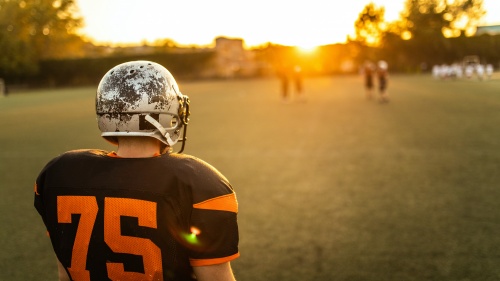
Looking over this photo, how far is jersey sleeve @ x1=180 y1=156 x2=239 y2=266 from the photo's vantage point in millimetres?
1878

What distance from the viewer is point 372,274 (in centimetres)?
409

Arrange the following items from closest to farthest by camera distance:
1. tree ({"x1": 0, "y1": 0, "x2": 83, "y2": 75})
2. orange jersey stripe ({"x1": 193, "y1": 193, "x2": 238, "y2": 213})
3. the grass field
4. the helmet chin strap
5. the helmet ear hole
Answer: orange jersey stripe ({"x1": 193, "y1": 193, "x2": 238, "y2": 213}), the helmet chin strap, the helmet ear hole, the grass field, tree ({"x1": 0, "y1": 0, "x2": 83, "y2": 75})

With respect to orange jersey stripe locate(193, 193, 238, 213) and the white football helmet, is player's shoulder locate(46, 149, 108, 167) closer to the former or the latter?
the white football helmet

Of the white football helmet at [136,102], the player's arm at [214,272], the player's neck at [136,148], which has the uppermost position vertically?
the white football helmet at [136,102]

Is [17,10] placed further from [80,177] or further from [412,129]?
[80,177]

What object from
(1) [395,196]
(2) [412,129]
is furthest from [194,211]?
(2) [412,129]

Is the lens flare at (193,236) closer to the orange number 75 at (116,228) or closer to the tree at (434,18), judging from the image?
the orange number 75 at (116,228)

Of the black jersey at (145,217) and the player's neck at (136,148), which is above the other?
the player's neck at (136,148)

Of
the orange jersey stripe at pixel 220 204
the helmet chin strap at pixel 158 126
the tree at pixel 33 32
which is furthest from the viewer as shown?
the tree at pixel 33 32

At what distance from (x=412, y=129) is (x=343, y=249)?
29.4 ft

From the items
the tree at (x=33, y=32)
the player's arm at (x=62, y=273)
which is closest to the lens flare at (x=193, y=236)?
the player's arm at (x=62, y=273)

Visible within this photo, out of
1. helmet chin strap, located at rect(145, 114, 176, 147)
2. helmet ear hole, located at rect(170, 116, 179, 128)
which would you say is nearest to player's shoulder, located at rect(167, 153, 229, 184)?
helmet chin strap, located at rect(145, 114, 176, 147)

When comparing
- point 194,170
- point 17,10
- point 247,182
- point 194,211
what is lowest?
point 247,182

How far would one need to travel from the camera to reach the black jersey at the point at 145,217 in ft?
6.17
